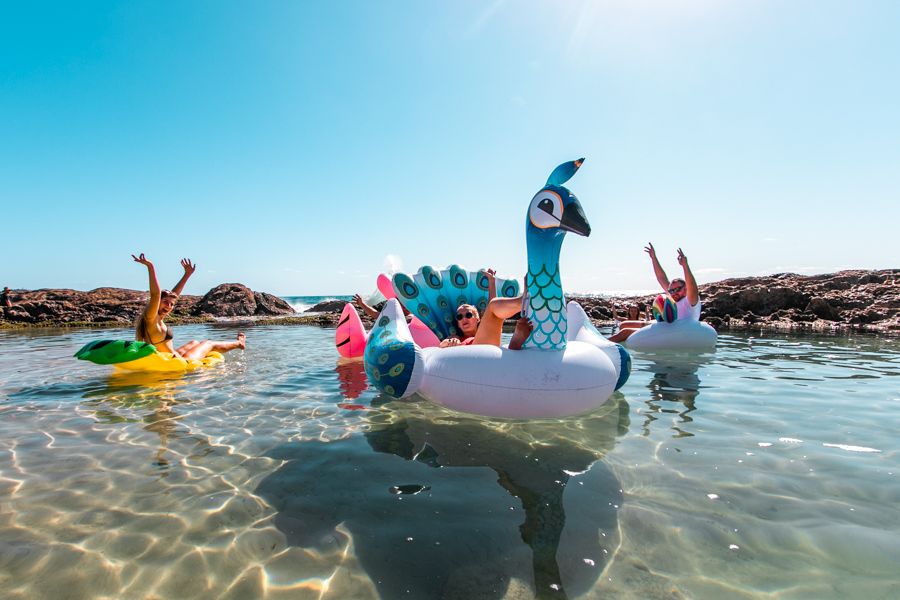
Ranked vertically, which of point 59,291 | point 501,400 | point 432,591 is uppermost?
point 59,291

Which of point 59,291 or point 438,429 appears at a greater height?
point 59,291

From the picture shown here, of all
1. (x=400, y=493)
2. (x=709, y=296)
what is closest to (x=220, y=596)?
(x=400, y=493)

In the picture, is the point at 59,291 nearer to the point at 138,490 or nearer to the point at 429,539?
the point at 138,490

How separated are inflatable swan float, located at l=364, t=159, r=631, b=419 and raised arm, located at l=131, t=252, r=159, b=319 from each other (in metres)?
4.24

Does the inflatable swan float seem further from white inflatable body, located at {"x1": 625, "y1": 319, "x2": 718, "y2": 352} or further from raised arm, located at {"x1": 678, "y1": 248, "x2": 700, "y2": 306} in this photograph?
raised arm, located at {"x1": 678, "y1": 248, "x2": 700, "y2": 306}

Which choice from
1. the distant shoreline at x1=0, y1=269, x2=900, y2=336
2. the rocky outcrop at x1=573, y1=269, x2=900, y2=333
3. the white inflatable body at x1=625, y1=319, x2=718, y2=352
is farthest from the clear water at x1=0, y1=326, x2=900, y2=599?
the distant shoreline at x1=0, y1=269, x2=900, y2=336

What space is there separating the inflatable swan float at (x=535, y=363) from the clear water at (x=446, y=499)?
0.39m

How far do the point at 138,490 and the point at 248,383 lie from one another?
11.1 ft

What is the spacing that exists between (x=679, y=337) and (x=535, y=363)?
5.87 metres

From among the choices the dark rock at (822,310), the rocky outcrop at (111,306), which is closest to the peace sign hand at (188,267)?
the rocky outcrop at (111,306)

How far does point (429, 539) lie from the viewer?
2.37m

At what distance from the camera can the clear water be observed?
209cm

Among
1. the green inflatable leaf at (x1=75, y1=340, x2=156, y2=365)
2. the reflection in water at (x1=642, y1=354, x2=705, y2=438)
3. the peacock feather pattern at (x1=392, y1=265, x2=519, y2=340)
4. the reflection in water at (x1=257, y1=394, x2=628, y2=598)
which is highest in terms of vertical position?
the peacock feather pattern at (x1=392, y1=265, x2=519, y2=340)

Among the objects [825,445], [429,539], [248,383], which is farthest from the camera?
[248,383]
